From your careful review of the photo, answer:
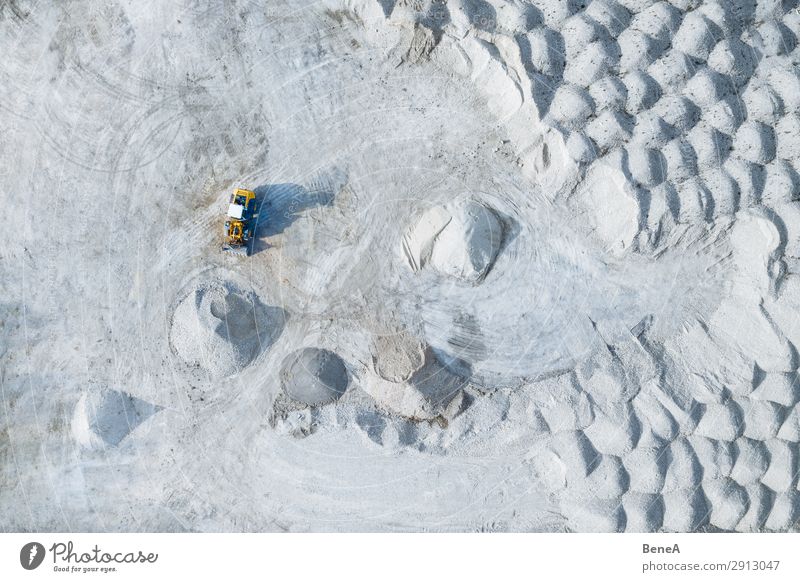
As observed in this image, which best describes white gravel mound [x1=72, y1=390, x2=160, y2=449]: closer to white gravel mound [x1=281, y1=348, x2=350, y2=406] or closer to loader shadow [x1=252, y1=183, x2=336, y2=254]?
white gravel mound [x1=281, y1=348, x2=350, y2=406]

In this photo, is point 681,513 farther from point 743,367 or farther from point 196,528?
point 196,528

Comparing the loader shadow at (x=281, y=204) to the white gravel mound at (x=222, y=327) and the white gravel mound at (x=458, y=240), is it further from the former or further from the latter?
the white gravel mound at (x=458, y=240)

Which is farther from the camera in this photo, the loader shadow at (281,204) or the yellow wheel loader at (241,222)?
the loader shadow at (281,204)
